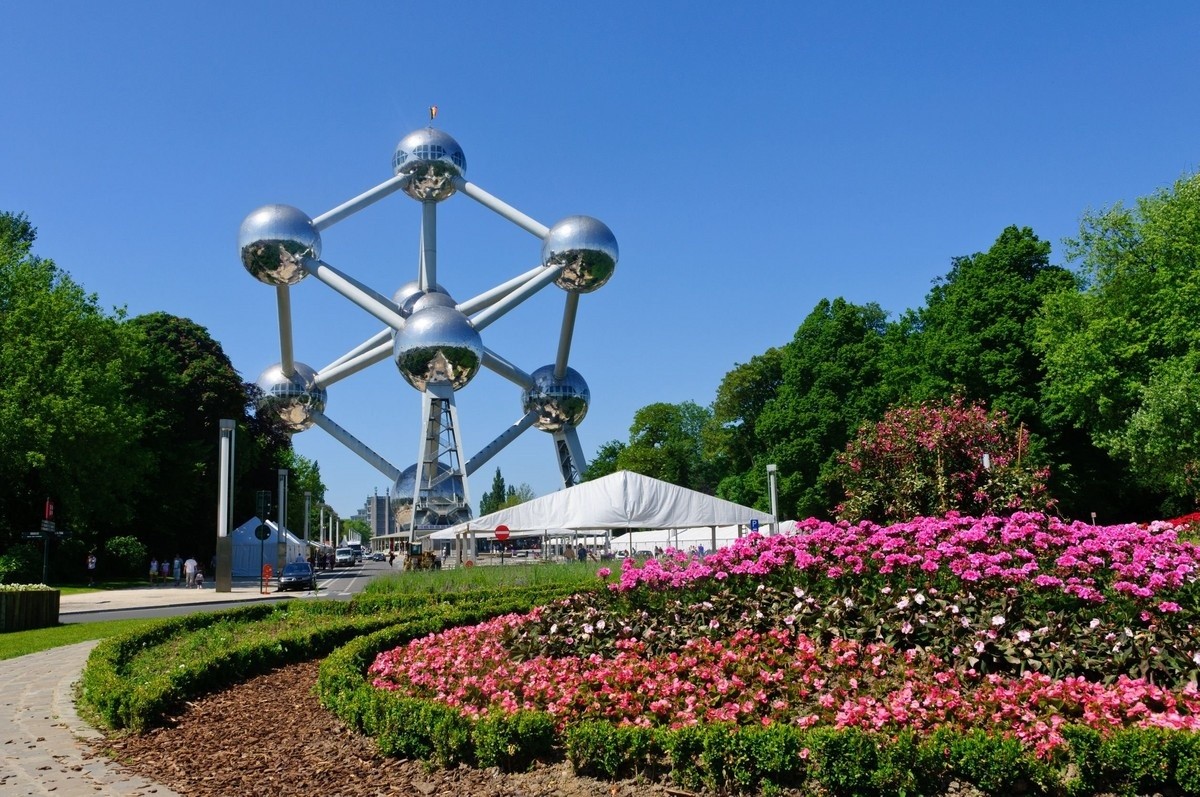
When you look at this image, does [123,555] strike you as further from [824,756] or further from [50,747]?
[824,756]

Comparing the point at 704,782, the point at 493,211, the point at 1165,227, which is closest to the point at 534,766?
the point at 704,782

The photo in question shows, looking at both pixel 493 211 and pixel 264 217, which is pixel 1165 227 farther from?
pixel 264 217

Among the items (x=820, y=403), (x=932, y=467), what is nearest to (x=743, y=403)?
(x=820, y=403)

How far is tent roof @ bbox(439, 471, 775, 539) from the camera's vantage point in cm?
1944

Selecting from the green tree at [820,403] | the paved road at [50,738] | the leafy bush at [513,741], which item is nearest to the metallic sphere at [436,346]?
the green tree at [820,403]

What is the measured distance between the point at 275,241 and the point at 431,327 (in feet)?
20.8

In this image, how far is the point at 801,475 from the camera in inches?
1828

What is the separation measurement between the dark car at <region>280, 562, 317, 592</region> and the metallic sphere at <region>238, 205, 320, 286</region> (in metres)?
10.1

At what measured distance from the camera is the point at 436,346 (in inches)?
1345

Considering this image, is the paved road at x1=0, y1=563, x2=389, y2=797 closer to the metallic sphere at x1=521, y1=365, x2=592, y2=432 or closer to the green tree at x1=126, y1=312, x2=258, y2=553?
the metallic sphere at x1=521, y1=365, x2=592, y2=432

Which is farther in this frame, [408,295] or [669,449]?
[669,449]

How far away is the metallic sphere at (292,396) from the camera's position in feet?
129

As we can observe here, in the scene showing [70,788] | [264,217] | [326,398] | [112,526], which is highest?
[264,217]

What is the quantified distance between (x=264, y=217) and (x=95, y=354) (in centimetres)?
998
